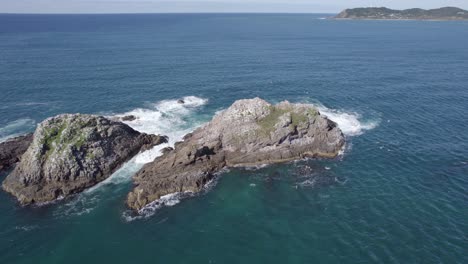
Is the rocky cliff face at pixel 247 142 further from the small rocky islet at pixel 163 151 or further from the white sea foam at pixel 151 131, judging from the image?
the white sea foam at pixel 151 131

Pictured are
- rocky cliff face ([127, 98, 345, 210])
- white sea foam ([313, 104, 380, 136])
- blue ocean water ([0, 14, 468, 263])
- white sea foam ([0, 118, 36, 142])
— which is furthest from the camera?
white sea foam ([313, 104, 380, 136])

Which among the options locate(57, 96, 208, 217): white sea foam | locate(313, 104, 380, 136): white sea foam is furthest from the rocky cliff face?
locate(313, 104, 380, 136): white sea foam

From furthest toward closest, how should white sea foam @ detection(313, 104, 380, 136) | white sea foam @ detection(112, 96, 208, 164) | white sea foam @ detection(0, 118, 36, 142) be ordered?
white sea foam @ detection(313, 104, 380, 136) < white sea foam @ detection(0, 118, 36, 142) < white sea foam @ detection(112, 96, 208, 164)

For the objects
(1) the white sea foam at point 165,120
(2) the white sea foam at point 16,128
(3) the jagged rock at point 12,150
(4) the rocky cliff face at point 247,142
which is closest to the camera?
(4) the rocky cliff face at point 247,142

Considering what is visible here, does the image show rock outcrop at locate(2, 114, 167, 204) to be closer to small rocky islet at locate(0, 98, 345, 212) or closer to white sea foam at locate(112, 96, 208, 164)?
small rocky islet at locate(0, 98, 345, 212)

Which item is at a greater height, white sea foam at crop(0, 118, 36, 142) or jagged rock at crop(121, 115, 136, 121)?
jagged rock at crop(121, 115, 136, 121)

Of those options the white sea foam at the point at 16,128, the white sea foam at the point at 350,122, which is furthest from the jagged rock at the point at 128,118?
the white sea foam at the point at 350,122

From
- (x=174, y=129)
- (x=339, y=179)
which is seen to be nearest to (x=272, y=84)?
(x=174, y=129)
